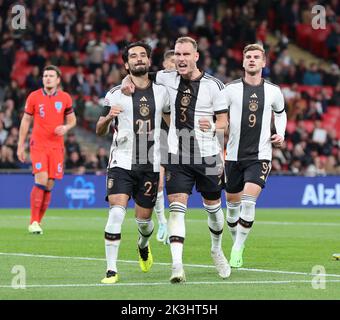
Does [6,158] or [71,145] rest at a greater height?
[71,145]

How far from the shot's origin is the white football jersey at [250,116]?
12.4 meters

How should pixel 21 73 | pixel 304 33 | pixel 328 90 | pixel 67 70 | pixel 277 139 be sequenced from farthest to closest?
pixel 304 33 < pixel 328 90 < pixel 67 70 < pixel 21 73 < pixel 277 139

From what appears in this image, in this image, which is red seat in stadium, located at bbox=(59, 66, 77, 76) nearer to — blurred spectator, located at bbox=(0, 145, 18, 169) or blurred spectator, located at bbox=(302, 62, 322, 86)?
blurred spectator, located at bbox=(0, 145, 18, 169)

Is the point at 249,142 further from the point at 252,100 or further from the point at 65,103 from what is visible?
the point at 65,103

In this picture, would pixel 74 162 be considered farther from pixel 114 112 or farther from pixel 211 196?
pixel 114 112

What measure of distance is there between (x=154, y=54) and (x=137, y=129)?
1987 centimetres

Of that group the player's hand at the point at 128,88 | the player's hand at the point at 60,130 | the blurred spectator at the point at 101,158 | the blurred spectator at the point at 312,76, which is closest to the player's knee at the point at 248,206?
the player's hand at the point at 128,88

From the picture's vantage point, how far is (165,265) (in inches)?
474

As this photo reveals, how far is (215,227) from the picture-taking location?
11117mm

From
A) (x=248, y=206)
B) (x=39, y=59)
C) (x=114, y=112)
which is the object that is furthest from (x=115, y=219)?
(x=39, y=59)

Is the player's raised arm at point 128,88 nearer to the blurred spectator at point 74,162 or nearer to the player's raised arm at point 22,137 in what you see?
the player's raised arm at point 22,137

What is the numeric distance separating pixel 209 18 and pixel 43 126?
17241 millimetres

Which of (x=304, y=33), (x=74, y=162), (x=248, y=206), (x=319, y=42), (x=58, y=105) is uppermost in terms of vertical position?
(x=304, y=33)
